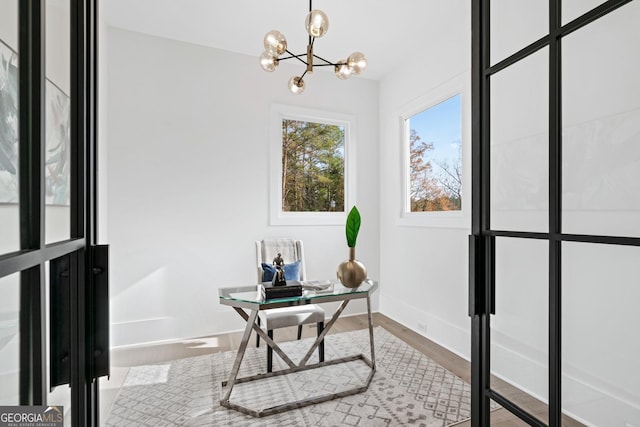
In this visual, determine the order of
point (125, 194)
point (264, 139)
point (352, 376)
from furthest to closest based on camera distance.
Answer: point (264, 139) → point (125, 194) → point (352, 376)

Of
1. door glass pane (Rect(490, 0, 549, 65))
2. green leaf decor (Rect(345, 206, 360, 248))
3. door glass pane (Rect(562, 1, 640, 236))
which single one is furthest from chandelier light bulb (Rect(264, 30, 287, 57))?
door glass pane (Rect(562, 1, 640, 236))

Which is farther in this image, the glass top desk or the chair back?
the chair back

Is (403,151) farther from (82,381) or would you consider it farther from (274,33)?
(82,381)

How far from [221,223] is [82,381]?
2.42 m

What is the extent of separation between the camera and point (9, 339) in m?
0.45

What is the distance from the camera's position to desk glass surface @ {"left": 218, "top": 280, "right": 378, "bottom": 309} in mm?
1891

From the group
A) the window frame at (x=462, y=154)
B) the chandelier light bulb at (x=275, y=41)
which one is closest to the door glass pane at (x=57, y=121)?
the chandelier light bulb at (x=275, y=41)

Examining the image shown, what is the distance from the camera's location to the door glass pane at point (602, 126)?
0.66 m

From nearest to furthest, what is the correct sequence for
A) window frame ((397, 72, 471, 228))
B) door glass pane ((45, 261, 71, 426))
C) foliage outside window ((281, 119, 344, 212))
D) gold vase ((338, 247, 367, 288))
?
door glass pane ((45, 261, 71, 426)) < gold vase ((338, 247, 367, 288)) < window frame ((397, 72, 471, 228)) < foliage outside window ((281, 119, 344, 212))

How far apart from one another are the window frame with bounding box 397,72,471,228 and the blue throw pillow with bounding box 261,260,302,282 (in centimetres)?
135

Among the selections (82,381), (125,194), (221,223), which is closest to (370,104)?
(221,223)

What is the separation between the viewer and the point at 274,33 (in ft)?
6.37

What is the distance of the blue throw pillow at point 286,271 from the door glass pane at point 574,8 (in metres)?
2.21

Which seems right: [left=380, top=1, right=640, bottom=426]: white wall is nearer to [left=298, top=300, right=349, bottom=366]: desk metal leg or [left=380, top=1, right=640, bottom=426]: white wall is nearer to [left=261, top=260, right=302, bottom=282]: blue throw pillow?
[left=298, top=300, right=349, bottom=366]: desk metal leg
